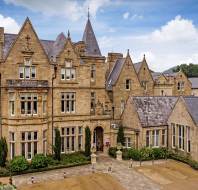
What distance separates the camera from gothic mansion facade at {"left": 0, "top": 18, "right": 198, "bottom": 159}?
108 feet

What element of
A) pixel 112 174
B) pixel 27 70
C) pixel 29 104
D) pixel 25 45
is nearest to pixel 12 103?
pixel 29 104

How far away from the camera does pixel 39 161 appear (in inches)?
1238

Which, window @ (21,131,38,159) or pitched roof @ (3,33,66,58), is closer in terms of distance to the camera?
window @ (21,131,38,159)

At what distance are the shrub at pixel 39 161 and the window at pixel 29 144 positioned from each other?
1690mm

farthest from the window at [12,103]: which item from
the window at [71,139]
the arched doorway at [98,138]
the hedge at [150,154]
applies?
the hedge at [150,154]

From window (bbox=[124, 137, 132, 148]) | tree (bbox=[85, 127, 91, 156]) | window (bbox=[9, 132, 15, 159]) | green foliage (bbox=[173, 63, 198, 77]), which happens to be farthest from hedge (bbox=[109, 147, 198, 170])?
green foliage (bbox=[173, 63, 198, 77])

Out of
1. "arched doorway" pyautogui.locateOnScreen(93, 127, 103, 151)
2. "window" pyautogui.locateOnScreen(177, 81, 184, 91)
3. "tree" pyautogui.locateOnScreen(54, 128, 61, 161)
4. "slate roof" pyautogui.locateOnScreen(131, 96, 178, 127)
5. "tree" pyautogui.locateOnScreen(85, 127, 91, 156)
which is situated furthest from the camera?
"window" pyautogui.locateOnScreen(177, 81, 184, 91)

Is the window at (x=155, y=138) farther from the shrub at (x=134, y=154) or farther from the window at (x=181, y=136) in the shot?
the shrub at (x=134, y=154)

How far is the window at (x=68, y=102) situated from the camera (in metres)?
36.6

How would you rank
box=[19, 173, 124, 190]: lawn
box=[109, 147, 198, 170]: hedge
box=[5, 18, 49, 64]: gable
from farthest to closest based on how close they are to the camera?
box=[109, 147, 198, 170]: hedge < box=[5, 18, 49, 64]: gable < box=[19, 173, 124, 190]: lawn

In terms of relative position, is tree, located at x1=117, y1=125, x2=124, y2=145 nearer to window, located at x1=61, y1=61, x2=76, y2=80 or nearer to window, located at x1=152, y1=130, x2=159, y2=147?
window, located at x1=152, y1=130, x2=159, y2=147

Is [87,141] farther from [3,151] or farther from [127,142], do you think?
[3,151]

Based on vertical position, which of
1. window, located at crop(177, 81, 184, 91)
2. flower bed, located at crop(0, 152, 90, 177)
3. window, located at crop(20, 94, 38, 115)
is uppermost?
window, located at crop(177, 81, 184, 91)

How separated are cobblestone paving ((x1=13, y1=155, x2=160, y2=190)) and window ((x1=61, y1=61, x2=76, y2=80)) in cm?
1053
